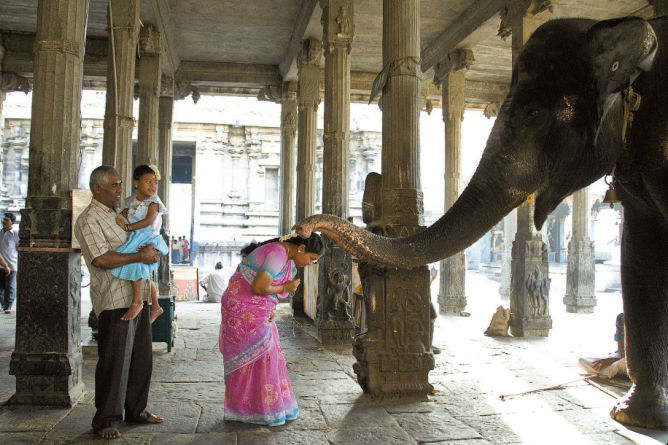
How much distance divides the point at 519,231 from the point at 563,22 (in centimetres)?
721

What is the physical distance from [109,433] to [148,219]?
1580mm

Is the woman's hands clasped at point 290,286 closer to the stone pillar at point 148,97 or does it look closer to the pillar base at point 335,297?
the pillar base at point 335,297

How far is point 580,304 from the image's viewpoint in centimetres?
1311

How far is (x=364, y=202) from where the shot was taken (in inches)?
229

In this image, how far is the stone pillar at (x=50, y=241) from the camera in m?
4.41

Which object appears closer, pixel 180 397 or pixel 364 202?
pixel 180 397

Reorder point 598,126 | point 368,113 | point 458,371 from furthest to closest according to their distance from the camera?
point 368,113 → point 458,371 → point 598,126

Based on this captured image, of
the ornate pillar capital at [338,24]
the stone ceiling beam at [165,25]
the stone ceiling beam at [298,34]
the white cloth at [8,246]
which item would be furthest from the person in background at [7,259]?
the ornate pillar capital at [338,24]

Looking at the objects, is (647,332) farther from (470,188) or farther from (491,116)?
(491,116)

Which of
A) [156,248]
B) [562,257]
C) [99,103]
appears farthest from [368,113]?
[156,248]

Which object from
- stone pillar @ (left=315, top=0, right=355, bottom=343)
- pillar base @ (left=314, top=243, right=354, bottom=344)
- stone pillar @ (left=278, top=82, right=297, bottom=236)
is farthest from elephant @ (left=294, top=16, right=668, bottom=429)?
stone pillar @ (left=278, top=82, right=297, bottom=236)

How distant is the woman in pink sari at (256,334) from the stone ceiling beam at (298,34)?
7.65m

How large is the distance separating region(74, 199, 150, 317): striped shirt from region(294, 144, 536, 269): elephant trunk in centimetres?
194

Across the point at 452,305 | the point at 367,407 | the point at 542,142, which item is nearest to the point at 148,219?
the point at 367,407
